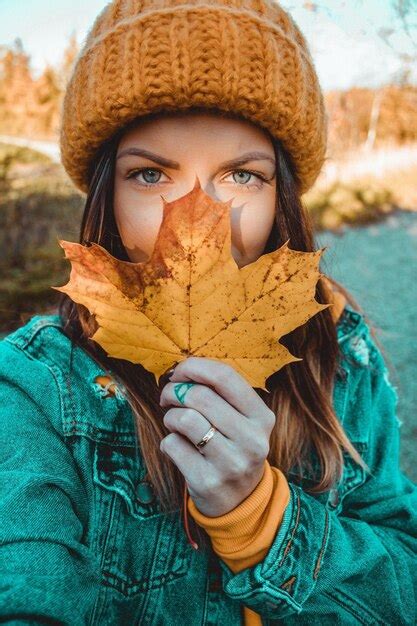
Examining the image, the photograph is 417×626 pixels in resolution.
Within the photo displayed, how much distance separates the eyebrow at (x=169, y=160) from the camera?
3.59 feet

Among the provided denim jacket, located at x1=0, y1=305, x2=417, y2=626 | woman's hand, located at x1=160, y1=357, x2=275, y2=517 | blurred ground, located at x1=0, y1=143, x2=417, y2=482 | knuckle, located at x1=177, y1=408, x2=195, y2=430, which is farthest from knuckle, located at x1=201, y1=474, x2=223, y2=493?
blurred ground, located at x1=0, y1=143, x2=417, y2=482

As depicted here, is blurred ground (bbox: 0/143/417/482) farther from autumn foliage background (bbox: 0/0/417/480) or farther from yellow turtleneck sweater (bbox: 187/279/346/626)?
yellow turtleneck sweater (bbox: 187/279/346/626)

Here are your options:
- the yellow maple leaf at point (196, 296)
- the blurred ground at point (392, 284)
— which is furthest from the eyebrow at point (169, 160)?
the blurred ground at point (392, 284)

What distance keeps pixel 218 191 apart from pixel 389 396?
1.02 meters

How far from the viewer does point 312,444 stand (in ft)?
4.52

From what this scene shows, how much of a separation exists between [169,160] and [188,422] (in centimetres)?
64

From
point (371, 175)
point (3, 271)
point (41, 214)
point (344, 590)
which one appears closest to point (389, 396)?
point (344, 590)

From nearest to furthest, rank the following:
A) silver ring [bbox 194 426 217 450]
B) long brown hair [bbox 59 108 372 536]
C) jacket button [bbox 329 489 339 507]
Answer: silver ring [bbox 194 426 217 450]
long brown hair [bbox 59 108 372 536]
jacket button [bbox 329 489 339 507]

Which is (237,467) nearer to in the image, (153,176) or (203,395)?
(203,395)

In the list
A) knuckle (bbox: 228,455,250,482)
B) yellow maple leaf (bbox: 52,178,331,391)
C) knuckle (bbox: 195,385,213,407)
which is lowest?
knuckle (bbox: 228,455,250,482)

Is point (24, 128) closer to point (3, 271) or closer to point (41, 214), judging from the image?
point (41, 214)

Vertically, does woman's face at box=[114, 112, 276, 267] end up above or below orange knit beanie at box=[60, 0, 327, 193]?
below

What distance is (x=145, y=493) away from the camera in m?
1.15

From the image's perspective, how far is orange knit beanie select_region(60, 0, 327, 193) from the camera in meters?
1.10
